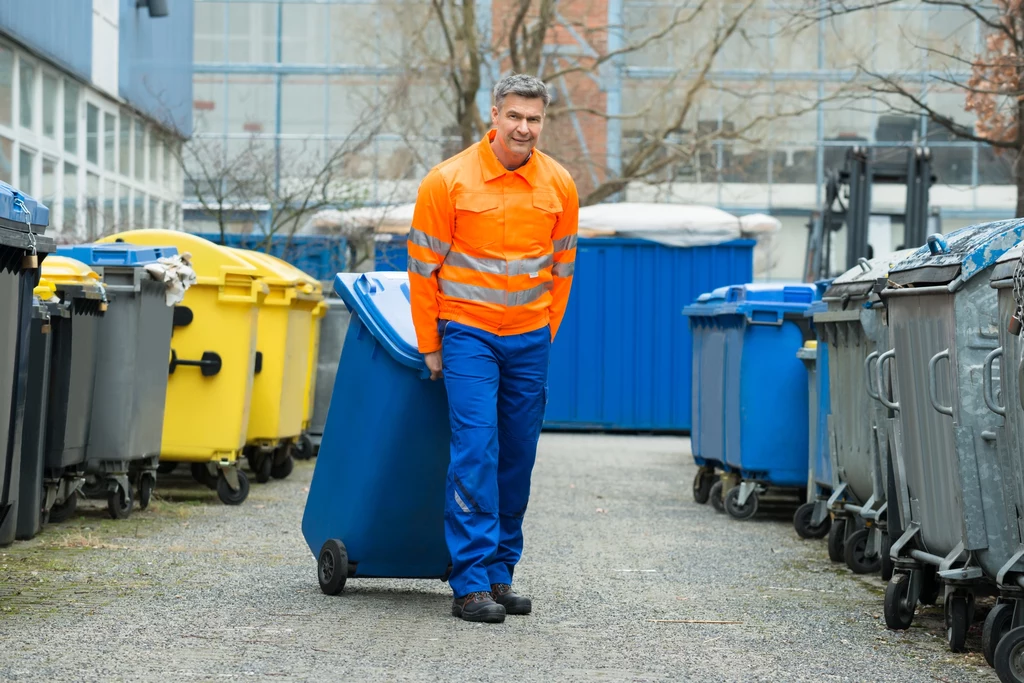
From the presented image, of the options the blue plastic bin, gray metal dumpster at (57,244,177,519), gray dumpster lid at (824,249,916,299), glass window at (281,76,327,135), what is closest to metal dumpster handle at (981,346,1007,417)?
gray dumpster lid at (824,249,916,299)

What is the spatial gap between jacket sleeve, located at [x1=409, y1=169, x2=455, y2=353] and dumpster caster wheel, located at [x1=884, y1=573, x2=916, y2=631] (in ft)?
6.00

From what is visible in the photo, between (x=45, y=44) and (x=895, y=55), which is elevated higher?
(x=895, y=55)

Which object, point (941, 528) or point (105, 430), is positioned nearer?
point (941, 528)

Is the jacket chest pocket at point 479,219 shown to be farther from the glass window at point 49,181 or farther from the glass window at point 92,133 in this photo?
the glass window at point 92,133

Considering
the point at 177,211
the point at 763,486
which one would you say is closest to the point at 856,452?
the point at 763,486

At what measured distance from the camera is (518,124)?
5516 millimetres

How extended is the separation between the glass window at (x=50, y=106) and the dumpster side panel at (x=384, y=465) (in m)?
10.2

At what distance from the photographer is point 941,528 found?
5.23m

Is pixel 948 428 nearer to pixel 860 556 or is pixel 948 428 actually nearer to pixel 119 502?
pixel 860 556

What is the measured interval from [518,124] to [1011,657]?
2.38 m

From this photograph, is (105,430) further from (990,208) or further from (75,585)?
(990,208)

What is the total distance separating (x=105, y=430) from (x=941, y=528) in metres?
4.58

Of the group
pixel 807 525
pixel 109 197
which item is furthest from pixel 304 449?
pixel 109 197

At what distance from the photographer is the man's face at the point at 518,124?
5.51m
